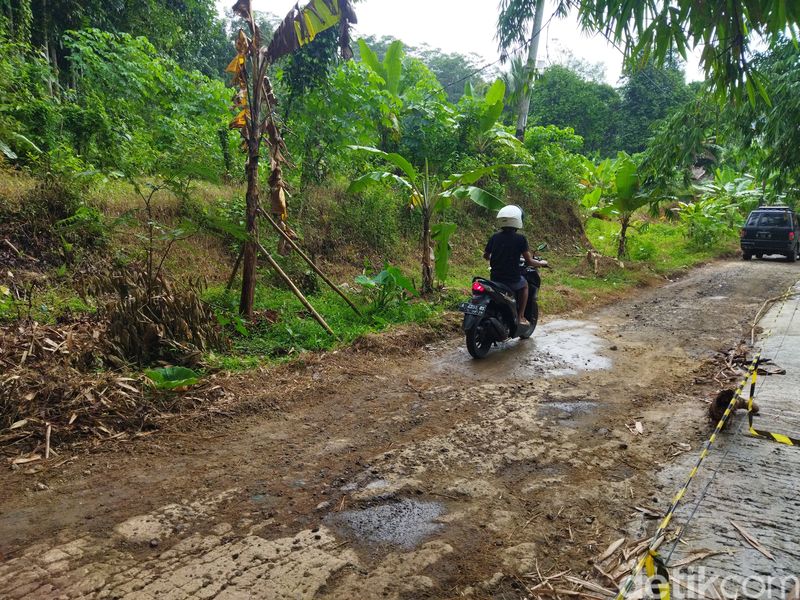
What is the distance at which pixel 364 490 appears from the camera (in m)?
3.14

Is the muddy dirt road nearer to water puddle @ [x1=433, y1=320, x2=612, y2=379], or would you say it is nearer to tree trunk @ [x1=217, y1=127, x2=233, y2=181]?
water puddle @ [x1=433, y1=320, x2=612, y2=379]

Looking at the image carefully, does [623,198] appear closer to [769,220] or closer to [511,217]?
[769,220]

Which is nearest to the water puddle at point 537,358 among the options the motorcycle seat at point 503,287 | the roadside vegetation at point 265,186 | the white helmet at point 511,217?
the motorcycle seat at point 503,287

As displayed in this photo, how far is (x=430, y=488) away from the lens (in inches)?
125

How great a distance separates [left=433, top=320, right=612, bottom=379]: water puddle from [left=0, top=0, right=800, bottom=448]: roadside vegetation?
1.16 meters

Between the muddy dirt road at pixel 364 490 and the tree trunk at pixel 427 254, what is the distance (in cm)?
324

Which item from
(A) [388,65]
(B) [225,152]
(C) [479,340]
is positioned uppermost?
(A) [388,65]

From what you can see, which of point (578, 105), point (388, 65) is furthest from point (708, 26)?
point (578, 105)

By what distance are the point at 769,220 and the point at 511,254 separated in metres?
15.0

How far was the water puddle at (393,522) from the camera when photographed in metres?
2.68

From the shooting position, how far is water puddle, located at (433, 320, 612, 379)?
5.57m

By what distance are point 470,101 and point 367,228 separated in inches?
147

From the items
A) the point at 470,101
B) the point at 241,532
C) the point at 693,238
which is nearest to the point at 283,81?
the point at 470,101

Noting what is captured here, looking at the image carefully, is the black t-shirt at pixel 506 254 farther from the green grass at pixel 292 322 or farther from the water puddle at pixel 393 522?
the water puddle at pixel 393 522
